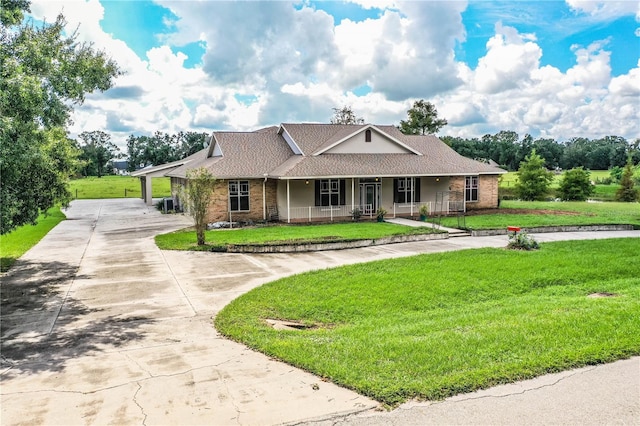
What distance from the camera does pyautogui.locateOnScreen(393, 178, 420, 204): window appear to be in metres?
27.0

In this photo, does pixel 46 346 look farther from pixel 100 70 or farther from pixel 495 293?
pixel 495 293

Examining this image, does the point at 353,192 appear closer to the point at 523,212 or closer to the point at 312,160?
the point at 312,160

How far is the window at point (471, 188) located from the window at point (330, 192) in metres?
8.34

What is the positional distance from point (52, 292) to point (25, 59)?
210 inches

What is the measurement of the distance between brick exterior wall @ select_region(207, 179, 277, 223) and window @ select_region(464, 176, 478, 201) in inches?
469

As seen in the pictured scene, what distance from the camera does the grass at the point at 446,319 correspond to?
19.2 ft

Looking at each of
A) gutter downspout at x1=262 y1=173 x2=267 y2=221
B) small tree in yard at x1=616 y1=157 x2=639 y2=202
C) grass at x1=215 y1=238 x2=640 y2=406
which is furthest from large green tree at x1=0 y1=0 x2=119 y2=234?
small tree in yard at x1=616 y1=157 x2=639 y2=202

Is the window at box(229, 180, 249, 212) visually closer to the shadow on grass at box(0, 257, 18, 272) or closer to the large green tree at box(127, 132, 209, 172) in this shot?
the shadow on grass at box(0, 257, 18, 272)

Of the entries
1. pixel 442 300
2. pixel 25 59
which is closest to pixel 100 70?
pixel 25 59

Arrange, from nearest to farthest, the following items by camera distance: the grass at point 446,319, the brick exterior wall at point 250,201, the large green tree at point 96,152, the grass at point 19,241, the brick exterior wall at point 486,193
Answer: the grass at point 446,319, the grass at point 19,241, the brick exterior wall at point 250,201, the brick exterior wall at point 486,193, the large green tree at point 96,152

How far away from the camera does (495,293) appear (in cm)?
1068

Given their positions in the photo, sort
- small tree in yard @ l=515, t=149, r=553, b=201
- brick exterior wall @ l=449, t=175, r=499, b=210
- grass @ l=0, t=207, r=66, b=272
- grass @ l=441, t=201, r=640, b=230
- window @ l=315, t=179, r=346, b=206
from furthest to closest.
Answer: small tree in yard @ l=515, t=149, r=553, b=201 < brick exterior wall @ l=449, t=175, r=499, b=210 < window @ l=315, t=179, r=346, b=206 < grass @ l=441, t=201, r=640, b=230 < grass @ l=0, t=207, r=66, b=272

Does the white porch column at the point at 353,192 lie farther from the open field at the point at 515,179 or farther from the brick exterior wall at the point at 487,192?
the open field at the point at 515,179

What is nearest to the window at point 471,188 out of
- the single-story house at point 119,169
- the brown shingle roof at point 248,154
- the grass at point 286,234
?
the grass at point 286,234
